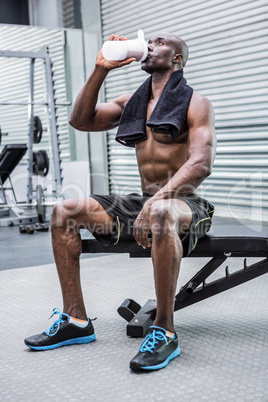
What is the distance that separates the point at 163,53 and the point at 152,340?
1.14 m

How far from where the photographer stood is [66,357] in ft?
5.88

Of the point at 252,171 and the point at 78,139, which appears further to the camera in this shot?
the point at 78,139

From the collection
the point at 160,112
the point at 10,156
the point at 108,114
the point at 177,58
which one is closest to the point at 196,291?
the point at 160,112

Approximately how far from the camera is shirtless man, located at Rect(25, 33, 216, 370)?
5.62ft

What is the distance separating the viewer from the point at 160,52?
82.0 inches

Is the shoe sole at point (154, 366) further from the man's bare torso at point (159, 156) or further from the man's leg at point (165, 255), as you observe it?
the man's bare torso at point (159, 156)

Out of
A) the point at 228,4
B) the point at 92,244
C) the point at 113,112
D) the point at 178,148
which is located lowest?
the point at 92,244

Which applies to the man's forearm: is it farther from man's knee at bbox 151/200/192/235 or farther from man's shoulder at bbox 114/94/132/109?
man's knee at bbox 151/200/192/235

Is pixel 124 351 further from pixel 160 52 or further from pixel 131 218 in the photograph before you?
pixel 160 52

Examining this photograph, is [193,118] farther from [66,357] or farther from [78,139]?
[78,139]

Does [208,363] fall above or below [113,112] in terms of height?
below

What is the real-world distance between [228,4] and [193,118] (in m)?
3.54

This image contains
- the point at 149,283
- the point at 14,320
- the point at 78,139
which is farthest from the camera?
the point at 78,139

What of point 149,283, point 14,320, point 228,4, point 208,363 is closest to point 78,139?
point 228,4
